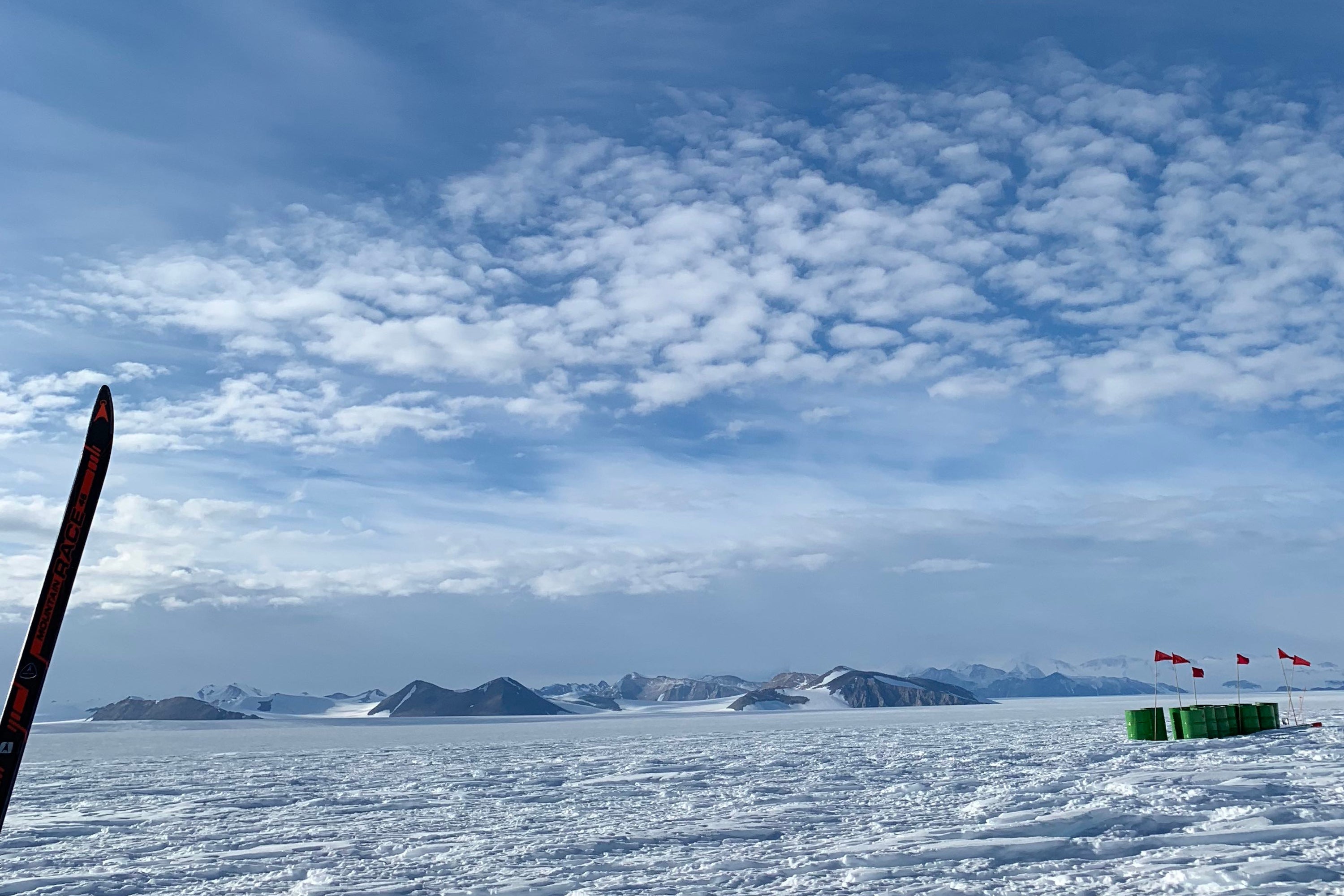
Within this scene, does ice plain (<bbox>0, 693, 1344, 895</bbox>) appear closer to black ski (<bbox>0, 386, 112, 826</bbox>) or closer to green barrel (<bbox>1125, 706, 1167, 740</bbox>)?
green barrel (<bbox>1125, 706, 1167, 740</bbox>)

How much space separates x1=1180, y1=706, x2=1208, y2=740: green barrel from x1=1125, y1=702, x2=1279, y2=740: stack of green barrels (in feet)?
0.06

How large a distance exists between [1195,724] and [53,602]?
125 feet

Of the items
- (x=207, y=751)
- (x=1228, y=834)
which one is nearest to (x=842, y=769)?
(x=1228, y=834)

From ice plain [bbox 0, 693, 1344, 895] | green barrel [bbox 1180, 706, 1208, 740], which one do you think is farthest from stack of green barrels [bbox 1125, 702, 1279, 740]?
ice plain [bbox 0, 693, 1344, 895]

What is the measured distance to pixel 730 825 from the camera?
61.3ft

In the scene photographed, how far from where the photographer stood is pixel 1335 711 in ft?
218

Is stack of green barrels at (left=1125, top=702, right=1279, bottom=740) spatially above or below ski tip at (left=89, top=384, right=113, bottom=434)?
below

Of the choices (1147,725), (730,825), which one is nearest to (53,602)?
(730,825)

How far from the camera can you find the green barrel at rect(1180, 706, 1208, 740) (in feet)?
115

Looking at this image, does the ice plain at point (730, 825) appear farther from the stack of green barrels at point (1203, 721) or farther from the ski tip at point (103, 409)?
the ski tip at point (103, 409)

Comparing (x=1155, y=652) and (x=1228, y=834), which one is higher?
(x=1155, y=652)

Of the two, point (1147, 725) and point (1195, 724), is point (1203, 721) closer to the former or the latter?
point (1195, 724)

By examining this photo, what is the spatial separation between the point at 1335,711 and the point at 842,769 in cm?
5633

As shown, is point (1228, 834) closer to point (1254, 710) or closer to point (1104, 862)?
point (1104, 862)
